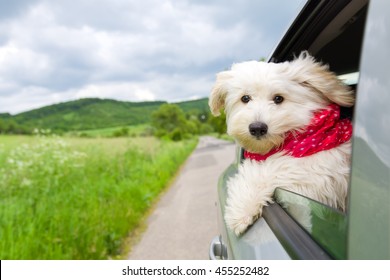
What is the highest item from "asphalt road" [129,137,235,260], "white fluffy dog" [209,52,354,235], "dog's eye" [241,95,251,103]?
"dog's eye" [241,95,251,103]

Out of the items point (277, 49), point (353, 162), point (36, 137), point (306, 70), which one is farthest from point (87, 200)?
point (353, 162)

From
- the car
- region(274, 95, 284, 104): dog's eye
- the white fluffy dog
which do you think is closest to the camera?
the car

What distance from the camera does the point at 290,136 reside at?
203 centimetres

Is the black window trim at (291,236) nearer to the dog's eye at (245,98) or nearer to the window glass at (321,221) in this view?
the window glass at (321,221)

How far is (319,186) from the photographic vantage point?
69.9 inches

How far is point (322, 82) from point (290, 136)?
12.3 inches

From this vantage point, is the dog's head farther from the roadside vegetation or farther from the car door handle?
the roadside vegetation

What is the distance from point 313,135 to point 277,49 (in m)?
0.92

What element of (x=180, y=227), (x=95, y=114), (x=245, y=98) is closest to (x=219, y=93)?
(x=245, y=98)

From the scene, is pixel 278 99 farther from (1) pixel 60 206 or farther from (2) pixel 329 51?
(1) pixel 60 206

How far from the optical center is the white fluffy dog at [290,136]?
6.02 feet

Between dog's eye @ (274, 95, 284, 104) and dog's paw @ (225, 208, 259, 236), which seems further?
dog's eye @ (274, 95, 284, 104)

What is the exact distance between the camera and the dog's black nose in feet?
6.49

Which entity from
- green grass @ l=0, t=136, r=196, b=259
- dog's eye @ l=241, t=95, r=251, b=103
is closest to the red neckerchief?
dog's eye @ l=241, t=95, r=251, b=103
